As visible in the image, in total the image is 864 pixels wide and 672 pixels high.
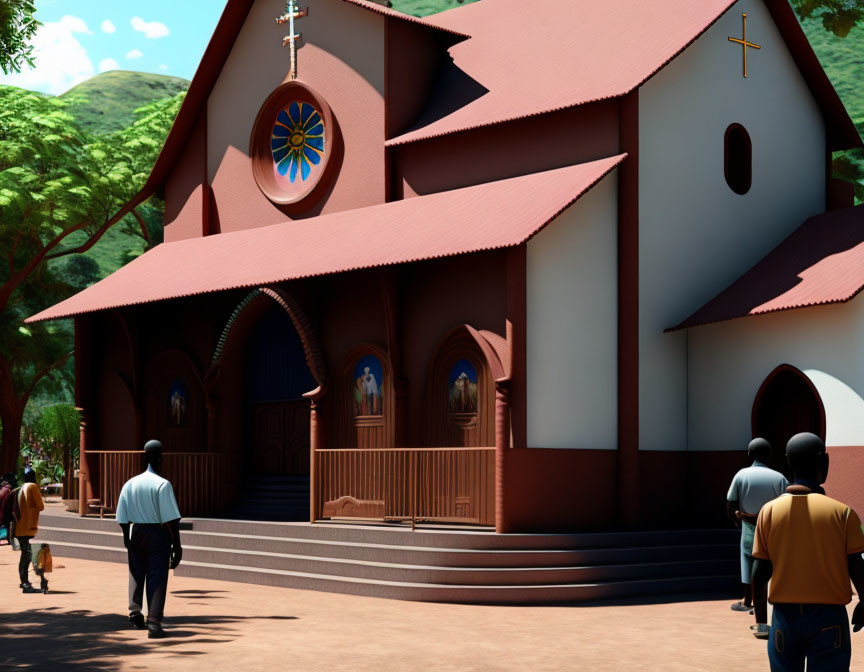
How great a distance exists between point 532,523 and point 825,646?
9566 millimetres

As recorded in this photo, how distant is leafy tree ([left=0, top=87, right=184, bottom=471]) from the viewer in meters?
31.7

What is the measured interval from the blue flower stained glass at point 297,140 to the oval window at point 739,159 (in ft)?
21.7

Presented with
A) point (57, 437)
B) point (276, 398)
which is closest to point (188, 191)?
point (276, 398)

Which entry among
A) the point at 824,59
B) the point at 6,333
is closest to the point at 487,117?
the point at 6,333

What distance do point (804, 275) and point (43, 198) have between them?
66.8 feet

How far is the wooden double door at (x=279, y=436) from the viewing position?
Result: 2117cm

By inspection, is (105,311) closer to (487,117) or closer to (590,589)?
(487,117)

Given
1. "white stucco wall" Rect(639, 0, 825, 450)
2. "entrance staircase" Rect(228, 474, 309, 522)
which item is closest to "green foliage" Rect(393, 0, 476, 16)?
"white stucco wall" Rect(639, 0, 825, 450)

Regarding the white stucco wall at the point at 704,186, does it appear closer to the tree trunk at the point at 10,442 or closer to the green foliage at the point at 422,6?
the tree trunk at the point at 10,442

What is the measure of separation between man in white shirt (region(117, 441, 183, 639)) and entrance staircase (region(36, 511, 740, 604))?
391cm

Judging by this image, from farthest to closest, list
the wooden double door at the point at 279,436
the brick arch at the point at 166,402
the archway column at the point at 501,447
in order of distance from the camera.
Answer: the brick arch at the point at 166,402, the wooden double door at the point at 279,436, the archway column at the point at 501,447

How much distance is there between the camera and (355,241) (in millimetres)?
18812

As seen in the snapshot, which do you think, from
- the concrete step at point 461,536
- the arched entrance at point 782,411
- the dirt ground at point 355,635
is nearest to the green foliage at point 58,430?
the concrete step at point 461,536

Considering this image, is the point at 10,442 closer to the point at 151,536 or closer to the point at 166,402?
the point at 166,402
